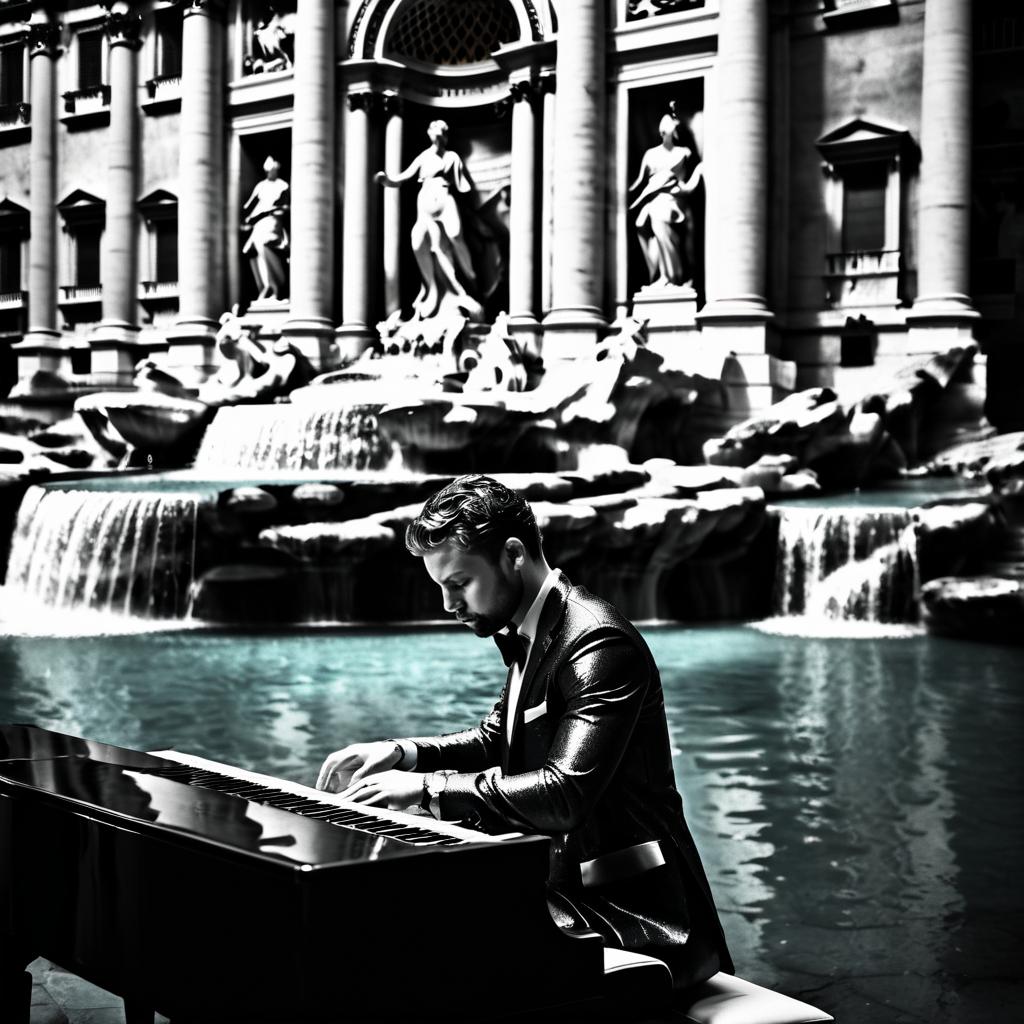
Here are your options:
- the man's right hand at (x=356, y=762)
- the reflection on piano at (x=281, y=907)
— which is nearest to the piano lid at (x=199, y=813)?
the reflection on piano at (x=281, y=907)

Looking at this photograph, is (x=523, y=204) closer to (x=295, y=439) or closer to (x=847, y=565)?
(x=295, y=439)

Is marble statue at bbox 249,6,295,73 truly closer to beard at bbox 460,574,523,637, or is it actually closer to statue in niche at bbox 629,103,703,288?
statue in niche at bbox 629,103,703,288

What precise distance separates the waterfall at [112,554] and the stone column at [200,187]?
1073cm

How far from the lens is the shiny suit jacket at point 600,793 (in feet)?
8.91

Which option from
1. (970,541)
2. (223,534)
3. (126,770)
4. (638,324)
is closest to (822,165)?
(638,324)

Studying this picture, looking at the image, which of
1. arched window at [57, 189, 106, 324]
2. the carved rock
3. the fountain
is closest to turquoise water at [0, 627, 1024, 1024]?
the carved rock

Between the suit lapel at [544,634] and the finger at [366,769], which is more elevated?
the suit lapel at [544,634]

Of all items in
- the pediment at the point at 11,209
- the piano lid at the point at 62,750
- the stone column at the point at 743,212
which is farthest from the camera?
the pediment at the point at 11,209

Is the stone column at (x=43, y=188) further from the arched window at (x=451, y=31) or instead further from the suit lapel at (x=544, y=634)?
the suit lapel at (x=544, y=634)

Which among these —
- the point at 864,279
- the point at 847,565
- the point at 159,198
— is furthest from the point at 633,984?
the point at 159,198

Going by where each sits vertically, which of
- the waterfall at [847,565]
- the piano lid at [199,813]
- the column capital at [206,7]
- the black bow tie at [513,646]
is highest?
the column capital at [206,7]

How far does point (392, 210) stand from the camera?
2414 cm

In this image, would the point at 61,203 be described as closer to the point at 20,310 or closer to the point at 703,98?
the point at 20,310

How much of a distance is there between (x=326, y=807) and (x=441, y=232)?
21.0 metres
